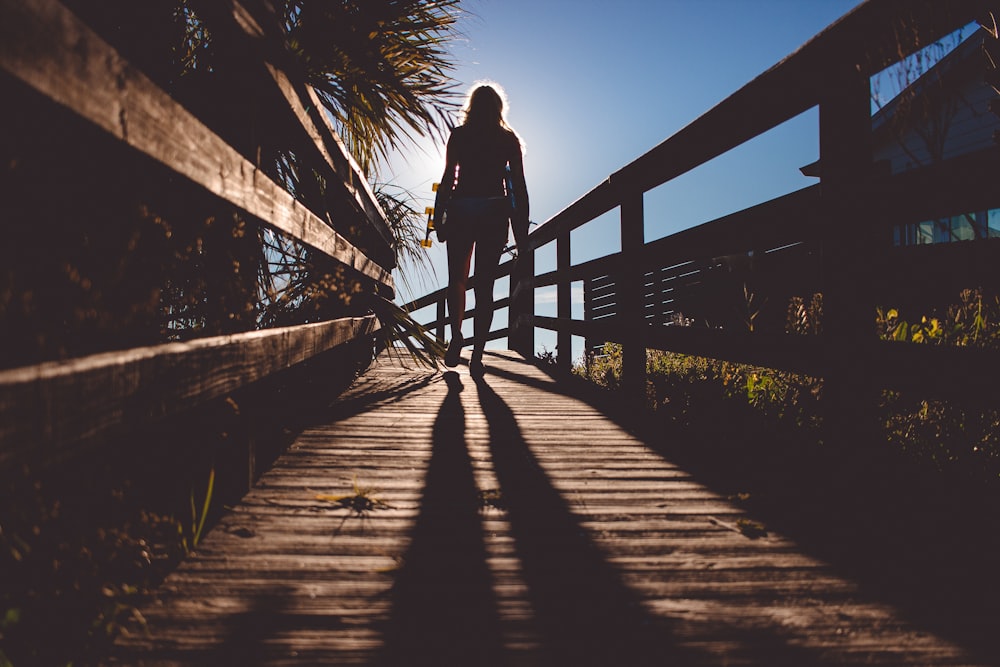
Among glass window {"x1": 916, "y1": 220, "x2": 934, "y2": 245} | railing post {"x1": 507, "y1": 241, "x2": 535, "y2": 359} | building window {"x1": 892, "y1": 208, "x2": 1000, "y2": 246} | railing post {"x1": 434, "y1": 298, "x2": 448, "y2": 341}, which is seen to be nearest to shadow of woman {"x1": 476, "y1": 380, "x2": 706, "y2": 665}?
building window {"x1": 892, "y1": 208, "x2": 1000, "y2": 246}

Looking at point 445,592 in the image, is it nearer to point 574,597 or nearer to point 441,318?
point 574,597

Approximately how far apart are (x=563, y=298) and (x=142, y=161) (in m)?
4.12

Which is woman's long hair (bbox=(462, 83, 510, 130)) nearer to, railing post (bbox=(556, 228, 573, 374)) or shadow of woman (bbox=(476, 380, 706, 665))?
Result: railing post (bbox=(556, 228, 573, 374))

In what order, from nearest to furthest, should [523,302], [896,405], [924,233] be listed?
[896,405] < [924,233] < [523,302]

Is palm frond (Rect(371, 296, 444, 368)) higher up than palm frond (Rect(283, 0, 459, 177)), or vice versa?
palm frond (Rect(283, 0, 459, 177))

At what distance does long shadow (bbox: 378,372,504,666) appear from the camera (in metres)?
1.15

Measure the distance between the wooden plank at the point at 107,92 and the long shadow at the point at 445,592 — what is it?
0.97 m

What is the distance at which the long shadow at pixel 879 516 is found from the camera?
134cm

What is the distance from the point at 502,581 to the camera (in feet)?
4.61

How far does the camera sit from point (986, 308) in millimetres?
2873

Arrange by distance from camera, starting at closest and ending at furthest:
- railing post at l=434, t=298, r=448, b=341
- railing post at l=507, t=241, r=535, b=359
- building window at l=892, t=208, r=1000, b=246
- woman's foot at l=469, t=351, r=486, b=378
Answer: building window at l=892, t=208, r=1000, b=246 → woman's foot at l=469, t=351, r=486, b=378 → railing post at l=507, t=241, r=535, b=359 → railing post at l=434, t=298, r=448, b=341

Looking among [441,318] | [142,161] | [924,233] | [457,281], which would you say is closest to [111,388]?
[142,161]

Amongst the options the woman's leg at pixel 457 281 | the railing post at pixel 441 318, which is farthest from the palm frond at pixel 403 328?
the railing post at pixel 441 318

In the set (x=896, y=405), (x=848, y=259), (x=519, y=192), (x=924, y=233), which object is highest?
(x=519, y=192)
